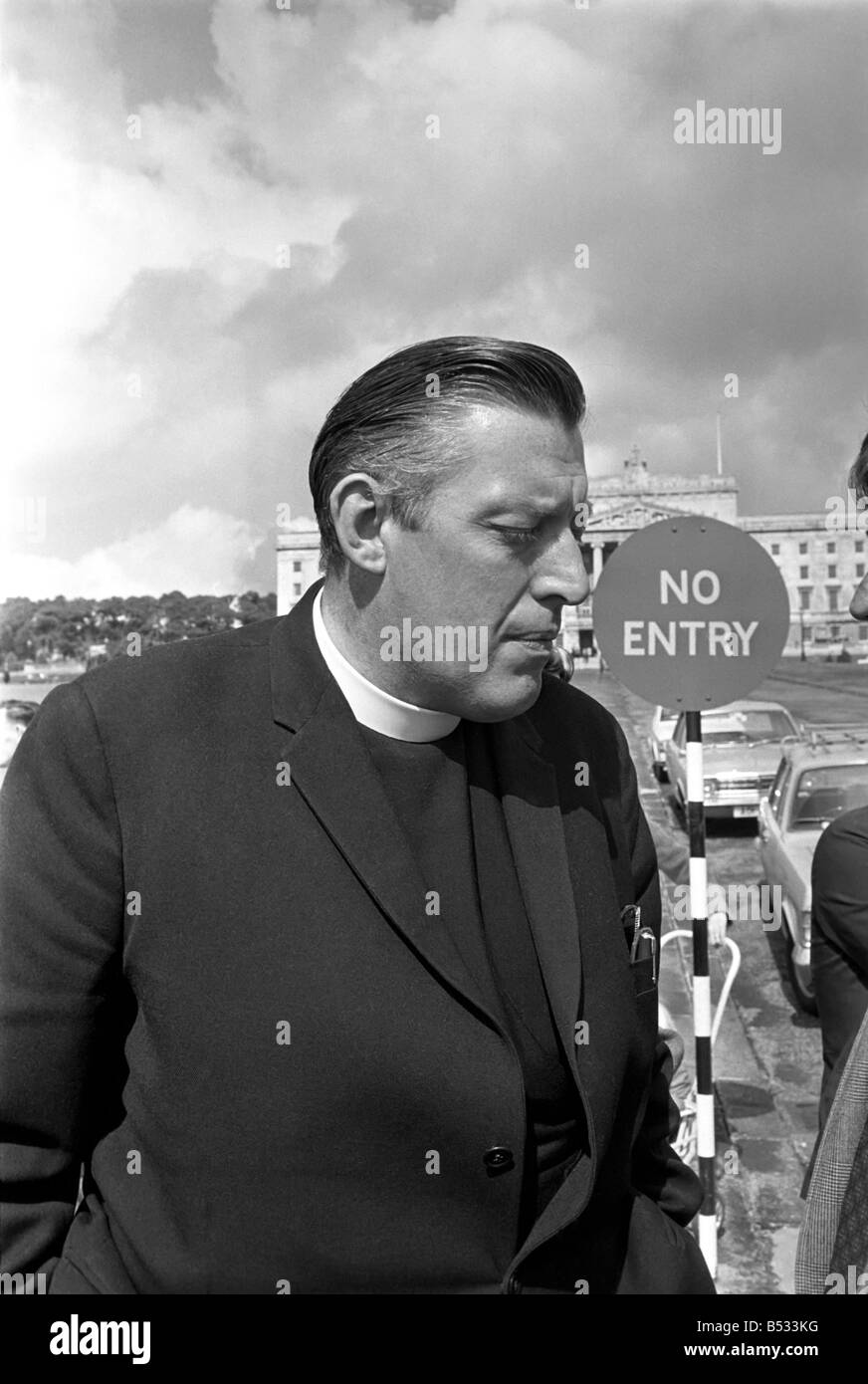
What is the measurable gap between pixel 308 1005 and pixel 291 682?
46cm

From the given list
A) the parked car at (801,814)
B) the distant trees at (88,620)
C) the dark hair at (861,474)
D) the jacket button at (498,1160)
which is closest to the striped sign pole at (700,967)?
the dark hair at (861,474)

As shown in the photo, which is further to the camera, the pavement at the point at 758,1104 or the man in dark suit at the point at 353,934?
the pavement at the point at 758,1104

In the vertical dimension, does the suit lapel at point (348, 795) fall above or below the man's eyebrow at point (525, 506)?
below

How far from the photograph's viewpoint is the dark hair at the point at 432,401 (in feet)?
5.45

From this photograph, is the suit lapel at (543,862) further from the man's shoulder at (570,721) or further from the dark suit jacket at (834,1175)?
the dark suit jacket at (834,1175)

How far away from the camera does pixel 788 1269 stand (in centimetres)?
437

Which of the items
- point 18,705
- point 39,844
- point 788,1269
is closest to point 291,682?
point 39,844

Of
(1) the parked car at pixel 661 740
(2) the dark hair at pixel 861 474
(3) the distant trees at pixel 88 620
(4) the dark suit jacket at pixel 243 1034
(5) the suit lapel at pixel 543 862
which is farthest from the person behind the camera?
(3) the distant trees at pixel 88 620

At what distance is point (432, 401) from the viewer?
5.46ft

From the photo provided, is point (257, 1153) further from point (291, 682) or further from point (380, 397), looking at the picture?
point (380, 397)

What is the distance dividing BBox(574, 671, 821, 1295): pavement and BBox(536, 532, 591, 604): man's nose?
155 cm

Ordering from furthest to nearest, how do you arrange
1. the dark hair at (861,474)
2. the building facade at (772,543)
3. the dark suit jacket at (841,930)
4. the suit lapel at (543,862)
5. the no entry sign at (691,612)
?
the building facade at (772,543)
the no entry sign at (691,612)
the dark suit jacket at (841,930)
the dark hair at (861,474)
the suit lapel at (543,862)

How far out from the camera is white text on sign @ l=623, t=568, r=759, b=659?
13.3 feet

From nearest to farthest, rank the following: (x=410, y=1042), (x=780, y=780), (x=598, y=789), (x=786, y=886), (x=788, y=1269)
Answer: (x=410, y=1042), (x=598, y=789), (x=788, y=1269), (x=786, y=886), (x=780, y=780)
